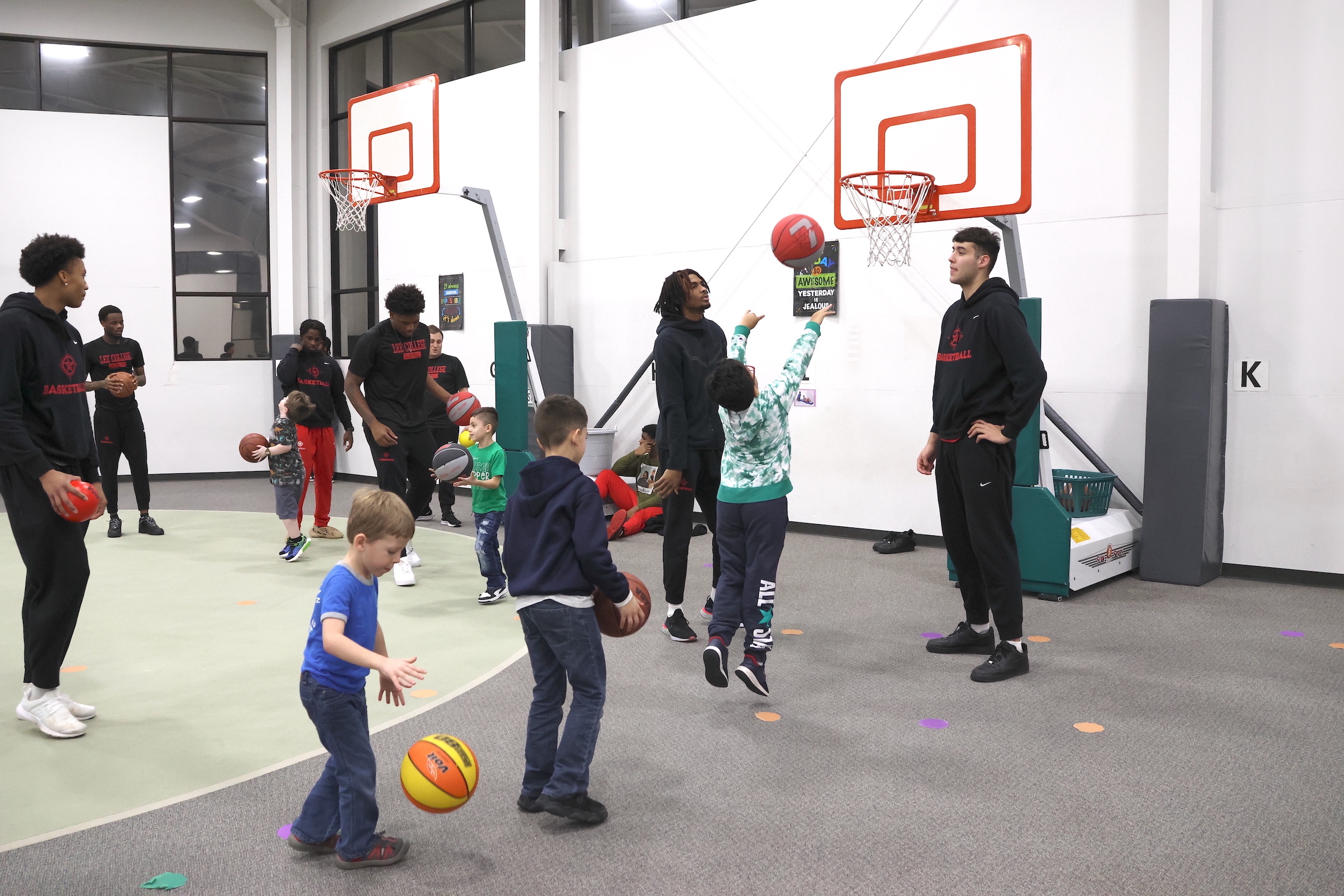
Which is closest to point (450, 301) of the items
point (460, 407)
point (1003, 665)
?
point (460, 407)

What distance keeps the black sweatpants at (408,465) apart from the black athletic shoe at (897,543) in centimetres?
294

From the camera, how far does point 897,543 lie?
22.1ft

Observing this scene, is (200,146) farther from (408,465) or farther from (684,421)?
(684,421)

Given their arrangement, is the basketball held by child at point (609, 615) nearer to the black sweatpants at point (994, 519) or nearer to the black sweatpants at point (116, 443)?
the black sweatpants at point (994, 519)

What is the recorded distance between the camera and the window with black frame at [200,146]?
10938mm

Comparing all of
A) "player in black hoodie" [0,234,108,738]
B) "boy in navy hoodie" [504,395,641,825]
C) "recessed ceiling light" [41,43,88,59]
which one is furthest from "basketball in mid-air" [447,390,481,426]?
"recessed ceiling light" [41,43,88,59]

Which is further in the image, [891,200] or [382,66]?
[382,66]

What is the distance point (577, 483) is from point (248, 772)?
1406 millimetres

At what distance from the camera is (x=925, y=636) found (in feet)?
14.9

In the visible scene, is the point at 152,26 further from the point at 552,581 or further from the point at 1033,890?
the point at 1033,890

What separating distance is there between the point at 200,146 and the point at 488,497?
8.30 meters

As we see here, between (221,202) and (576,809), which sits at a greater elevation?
(221,202)

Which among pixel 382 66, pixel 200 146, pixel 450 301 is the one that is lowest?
pixel 450 301

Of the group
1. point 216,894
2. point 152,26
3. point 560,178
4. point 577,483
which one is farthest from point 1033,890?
point 152,26
